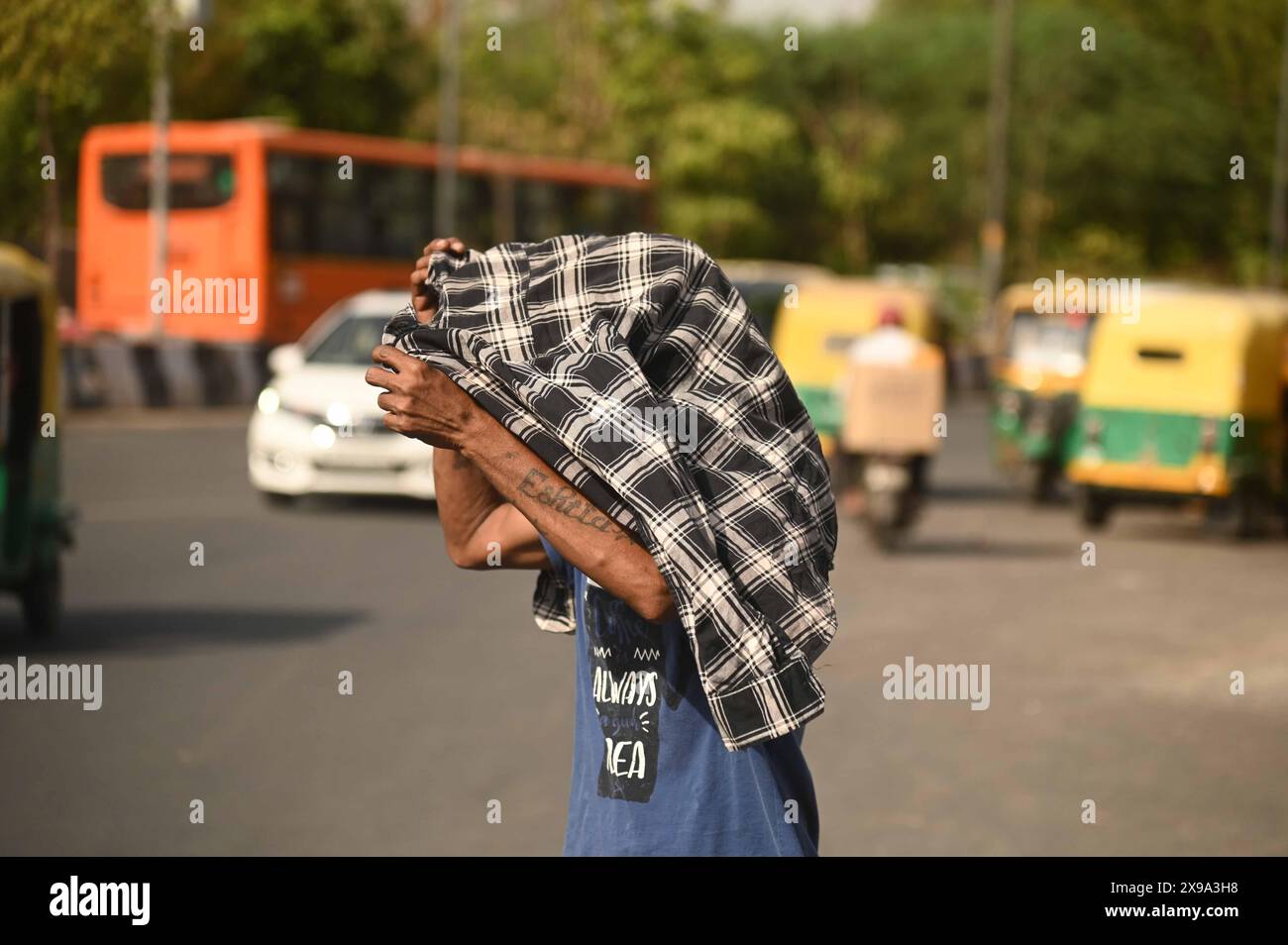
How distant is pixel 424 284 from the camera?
3.40 metres

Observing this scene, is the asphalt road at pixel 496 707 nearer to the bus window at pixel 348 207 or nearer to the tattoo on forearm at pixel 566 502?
the tattoo on forearm at pixel 566 502

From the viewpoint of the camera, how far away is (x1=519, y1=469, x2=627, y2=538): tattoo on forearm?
3.06 meters

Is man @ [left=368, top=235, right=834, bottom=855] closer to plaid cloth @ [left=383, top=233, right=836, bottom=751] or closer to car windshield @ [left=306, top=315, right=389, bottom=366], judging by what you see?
plaid cloth @ [left=383, top=233, right=836, bottom=751]

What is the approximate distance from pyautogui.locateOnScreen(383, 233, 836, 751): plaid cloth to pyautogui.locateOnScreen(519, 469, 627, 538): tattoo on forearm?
0.02 metres

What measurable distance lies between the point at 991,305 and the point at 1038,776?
3441cm

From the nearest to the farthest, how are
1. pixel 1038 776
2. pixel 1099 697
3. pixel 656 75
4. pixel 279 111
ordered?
pixel 1038 776 → pixel 1099 697 → pixel 279 111 → pixel 656 75

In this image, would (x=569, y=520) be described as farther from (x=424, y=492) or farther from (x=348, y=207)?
(x=348, y=207)

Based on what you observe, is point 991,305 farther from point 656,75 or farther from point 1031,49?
point 1031,49

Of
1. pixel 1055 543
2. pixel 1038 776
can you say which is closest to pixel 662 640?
pixel 1038 776

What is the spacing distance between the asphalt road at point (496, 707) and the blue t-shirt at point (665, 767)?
0.63 metres

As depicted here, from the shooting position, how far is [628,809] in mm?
3217

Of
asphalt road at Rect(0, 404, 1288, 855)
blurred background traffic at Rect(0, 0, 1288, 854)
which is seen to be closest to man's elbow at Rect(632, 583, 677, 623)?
asphalt road at Rect(0, 404, 1288, 855)

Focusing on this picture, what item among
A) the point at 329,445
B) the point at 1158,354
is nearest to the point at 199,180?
the point at 329,445

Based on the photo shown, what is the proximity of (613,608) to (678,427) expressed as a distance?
31cm
